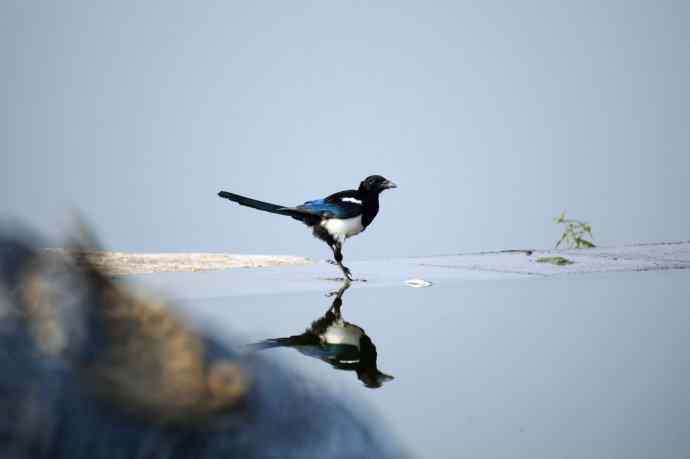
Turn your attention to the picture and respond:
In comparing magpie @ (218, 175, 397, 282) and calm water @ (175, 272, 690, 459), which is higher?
magpie @ (218, 175, 397, 282)

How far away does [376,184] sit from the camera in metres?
6.73

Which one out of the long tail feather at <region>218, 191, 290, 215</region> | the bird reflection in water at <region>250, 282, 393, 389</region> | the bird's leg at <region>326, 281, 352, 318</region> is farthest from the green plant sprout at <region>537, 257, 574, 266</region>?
the bird reflection in water at <region>250, 282, 393, 389</region>

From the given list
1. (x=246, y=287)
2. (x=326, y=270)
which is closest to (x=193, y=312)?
(x=246, y=287)

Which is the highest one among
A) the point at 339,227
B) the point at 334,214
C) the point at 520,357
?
the point at 334,214

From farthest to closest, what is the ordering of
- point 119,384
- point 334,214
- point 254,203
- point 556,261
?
1. point 556,261
2. point 334,214
3. point 254,203
4. point 119,384

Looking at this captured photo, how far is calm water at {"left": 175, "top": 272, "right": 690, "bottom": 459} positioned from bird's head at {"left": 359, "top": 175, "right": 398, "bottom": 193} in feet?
6.32

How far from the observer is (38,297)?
729 millimetres

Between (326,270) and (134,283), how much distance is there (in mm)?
5709

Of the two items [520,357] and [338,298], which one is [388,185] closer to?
[338,298]

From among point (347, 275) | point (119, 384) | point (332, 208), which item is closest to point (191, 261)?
point (332, 208)

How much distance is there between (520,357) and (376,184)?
13.2ft

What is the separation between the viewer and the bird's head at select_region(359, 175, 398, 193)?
22.0ft

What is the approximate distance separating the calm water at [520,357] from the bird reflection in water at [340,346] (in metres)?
0.01

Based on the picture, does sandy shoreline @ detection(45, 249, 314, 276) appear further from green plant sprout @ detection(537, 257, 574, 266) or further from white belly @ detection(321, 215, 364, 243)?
green plant sprout @ detection(537, 257, 574, 266)
